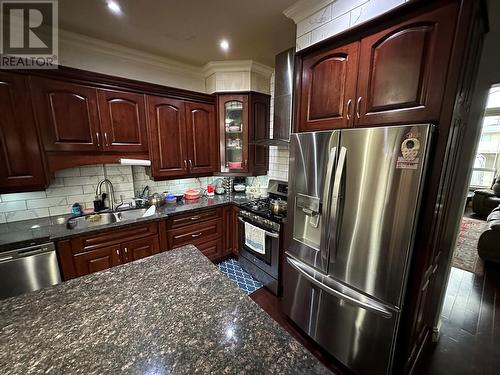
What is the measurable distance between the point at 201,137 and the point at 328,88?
5.65ft

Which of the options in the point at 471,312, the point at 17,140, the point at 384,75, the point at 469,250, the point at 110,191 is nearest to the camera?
the point at 384,75

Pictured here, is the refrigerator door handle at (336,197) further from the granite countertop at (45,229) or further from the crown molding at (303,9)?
the granite countertop at (45,229)

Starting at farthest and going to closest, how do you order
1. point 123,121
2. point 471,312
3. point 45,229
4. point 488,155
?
point 488,155, point 123,121, point 471,312, point 45,229

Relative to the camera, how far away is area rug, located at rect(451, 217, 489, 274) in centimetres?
280

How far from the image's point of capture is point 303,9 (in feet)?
5.02

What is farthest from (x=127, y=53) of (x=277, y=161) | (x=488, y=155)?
(x=488, y=155)

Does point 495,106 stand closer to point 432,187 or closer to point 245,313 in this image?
point 432,187

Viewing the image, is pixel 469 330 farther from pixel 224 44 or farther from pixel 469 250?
pixel 224 44

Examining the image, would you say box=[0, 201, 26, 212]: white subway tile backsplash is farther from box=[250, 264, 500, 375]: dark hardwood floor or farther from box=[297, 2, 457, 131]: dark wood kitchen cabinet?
box=[297, 2, 457, 131]: dark wood kitchen cabinet

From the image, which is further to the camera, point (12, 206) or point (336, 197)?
point (12, 206)

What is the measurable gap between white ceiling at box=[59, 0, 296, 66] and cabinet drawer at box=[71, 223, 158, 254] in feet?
6.05

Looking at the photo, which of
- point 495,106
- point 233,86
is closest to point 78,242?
point 233,86

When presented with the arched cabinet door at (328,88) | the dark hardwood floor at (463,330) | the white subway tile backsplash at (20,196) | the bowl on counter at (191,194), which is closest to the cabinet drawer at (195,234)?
the bowl on counter at (191,194)

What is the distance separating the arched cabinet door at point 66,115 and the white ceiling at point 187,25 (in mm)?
562
